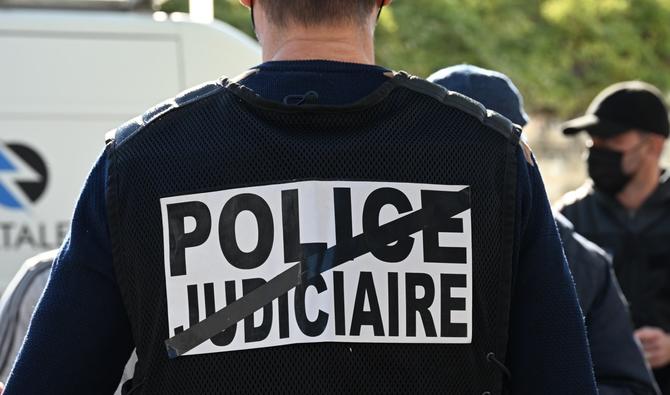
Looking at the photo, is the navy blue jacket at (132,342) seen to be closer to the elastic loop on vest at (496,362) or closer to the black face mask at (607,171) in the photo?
the elastic loop on vest at (496,362)

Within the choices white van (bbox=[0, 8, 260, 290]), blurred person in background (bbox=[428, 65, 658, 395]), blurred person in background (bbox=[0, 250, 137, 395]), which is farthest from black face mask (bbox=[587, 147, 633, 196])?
blurred person in background (bbox=[0, 250, 137, 395])

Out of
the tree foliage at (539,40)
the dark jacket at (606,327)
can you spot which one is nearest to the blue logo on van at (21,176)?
the dark jacket at (606,327)

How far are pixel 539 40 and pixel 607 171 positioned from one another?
1027 cm

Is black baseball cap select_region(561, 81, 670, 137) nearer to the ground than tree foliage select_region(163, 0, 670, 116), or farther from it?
nearer to the ground

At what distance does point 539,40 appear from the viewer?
14.7 m

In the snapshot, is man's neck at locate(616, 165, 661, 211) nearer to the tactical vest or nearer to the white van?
the white van

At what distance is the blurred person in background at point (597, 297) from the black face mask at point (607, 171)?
1.84 m

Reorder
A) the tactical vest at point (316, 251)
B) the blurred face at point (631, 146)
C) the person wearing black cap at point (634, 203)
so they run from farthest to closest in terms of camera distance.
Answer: the blurred face at point (631, 146)
the person wearing black cap at point (634, 203)
the tactical vest at point (316, 251)

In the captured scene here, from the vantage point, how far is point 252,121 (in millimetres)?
1563

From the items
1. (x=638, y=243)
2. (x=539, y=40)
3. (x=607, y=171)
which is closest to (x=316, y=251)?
(x=638, y=243)

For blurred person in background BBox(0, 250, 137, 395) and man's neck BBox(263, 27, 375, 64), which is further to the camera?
blurred person in background BBox(0, 250, 137, 395)

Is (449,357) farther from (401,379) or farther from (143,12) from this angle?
(143,12)

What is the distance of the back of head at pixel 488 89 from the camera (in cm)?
279

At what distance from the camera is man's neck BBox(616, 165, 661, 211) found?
4.57 meters
